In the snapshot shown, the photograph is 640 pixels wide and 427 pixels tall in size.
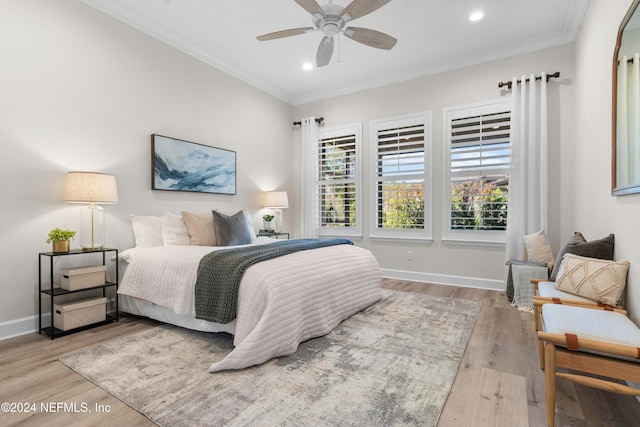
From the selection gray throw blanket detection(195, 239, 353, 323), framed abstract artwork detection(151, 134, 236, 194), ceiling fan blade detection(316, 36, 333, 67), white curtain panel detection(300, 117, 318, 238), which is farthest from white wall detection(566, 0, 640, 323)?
framed abstract artwork detection(151, 134, 236, 194)

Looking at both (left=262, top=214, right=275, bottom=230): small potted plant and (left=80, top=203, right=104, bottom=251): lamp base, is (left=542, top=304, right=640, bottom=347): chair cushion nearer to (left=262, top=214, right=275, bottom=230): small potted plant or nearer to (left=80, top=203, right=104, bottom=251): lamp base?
(left=80, top=203, right=104, bottom=251): lamp base

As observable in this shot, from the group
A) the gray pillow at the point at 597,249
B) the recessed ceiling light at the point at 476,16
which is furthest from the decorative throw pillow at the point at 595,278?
the recessed ceiling light at the point at 476,16

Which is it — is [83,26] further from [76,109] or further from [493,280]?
[493,280]

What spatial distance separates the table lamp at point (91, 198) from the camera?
277cm

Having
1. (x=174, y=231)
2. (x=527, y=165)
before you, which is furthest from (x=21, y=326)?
(x=527, y=165)

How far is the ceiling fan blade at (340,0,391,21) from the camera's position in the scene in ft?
7.93

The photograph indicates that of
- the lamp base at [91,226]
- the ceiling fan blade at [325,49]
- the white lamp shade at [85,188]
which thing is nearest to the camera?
the white lamp shade at [85,188]

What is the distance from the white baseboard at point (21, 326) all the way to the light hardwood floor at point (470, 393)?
9 cm

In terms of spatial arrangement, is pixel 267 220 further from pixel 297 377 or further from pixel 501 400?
pixel 501 400

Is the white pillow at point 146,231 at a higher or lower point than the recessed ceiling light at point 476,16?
lower

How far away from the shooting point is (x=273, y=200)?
199 inches

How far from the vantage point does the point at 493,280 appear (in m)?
4.25

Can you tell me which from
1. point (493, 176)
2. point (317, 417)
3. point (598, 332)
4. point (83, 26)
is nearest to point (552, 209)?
point (493, 176)

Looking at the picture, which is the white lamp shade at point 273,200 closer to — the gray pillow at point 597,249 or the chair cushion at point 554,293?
the chair cushion at point 554,293
